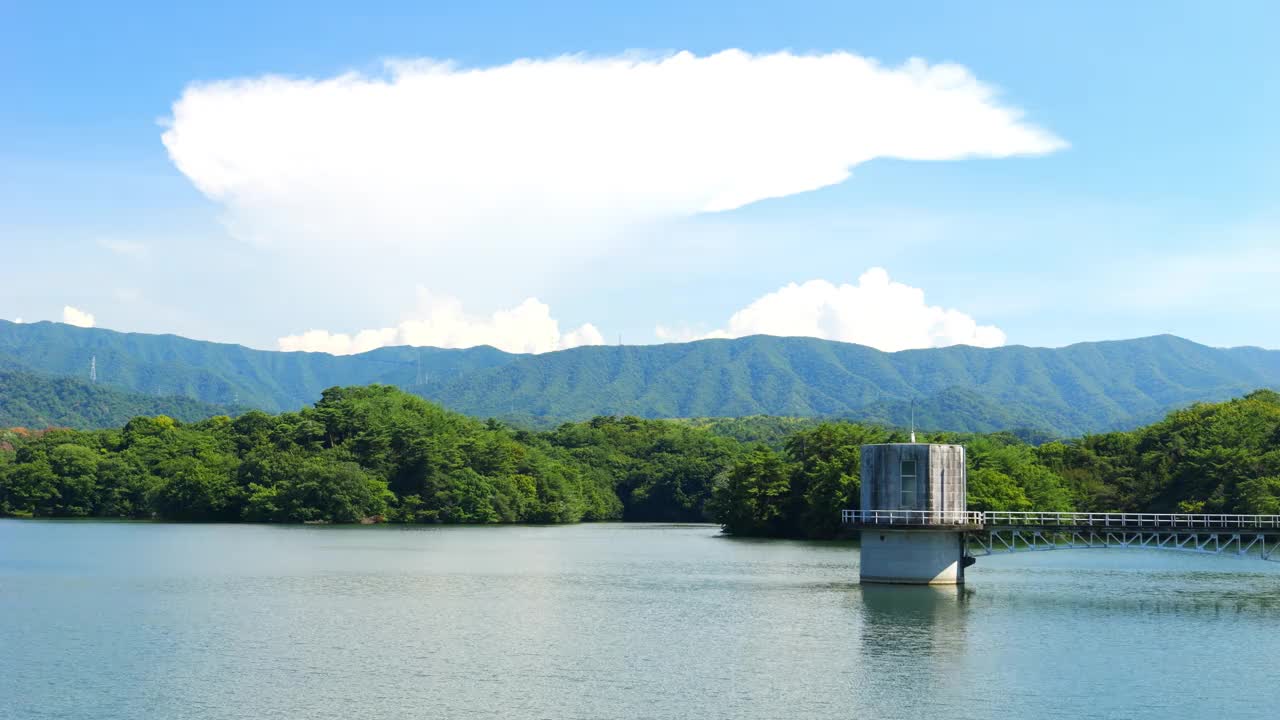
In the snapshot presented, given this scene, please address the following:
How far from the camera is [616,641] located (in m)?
48.9

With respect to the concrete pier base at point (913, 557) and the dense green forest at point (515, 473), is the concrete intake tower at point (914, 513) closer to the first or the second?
the concrete pier base at point (913, 557)

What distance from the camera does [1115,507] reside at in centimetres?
12812

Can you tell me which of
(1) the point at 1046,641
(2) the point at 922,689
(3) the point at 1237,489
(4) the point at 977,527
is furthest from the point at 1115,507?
(2) the point at 922,689

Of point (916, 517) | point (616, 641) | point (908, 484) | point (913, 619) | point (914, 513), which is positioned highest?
point (908, 484)

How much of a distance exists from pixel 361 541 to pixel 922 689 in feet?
251

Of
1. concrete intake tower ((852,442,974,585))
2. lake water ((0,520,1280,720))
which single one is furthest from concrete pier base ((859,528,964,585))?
lake water ((0,520,1280,720))

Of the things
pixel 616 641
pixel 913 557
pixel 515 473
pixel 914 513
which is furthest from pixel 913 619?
pixel 515 473

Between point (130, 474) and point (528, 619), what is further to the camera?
point (130, 474)

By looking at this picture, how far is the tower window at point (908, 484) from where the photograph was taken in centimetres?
6644

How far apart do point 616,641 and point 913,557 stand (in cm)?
2296

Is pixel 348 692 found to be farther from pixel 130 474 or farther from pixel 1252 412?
pixel 130 474

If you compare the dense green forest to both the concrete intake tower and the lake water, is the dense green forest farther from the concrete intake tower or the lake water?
the concrete intake tower

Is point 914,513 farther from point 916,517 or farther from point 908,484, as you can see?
point 908,484

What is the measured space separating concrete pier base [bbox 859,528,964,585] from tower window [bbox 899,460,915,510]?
58.0 inches
